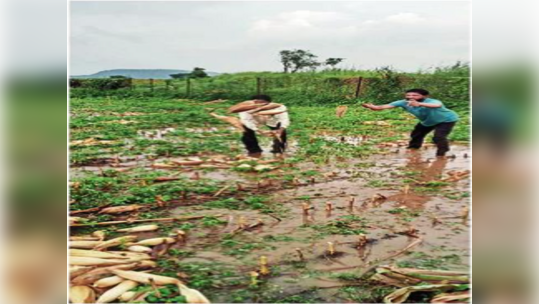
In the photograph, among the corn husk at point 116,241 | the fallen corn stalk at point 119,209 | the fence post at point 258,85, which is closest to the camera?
the corn husk at point 116,241

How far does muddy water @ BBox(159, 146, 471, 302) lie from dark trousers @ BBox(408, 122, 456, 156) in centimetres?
5

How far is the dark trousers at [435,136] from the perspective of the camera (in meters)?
→ 3.84

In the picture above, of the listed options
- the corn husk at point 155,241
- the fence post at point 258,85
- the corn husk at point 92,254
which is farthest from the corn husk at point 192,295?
the fence post at point 258,85

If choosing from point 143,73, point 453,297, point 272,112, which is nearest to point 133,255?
point 143,73

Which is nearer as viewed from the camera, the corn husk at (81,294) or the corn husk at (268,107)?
the corn husk at (81,294)

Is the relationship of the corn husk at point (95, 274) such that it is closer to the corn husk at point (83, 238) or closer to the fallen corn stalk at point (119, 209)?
the corn husk at point (83, 238)

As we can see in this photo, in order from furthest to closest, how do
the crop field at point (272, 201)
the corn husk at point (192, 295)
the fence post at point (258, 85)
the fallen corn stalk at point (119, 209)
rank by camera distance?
the fence post at point (258, 85), the fallen corn stalk at point (119, 209), the crop field at point (272, 201), the corn husk at point (192, 295)

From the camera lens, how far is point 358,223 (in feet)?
12.1

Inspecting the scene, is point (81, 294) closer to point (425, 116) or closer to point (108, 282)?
point (108, 282)

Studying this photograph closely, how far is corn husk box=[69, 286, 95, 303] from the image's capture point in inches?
134

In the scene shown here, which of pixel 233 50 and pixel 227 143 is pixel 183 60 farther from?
pixel 227 143

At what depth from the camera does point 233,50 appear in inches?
147

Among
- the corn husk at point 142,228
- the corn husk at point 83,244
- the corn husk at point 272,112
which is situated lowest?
the corn husk at point 83,244
